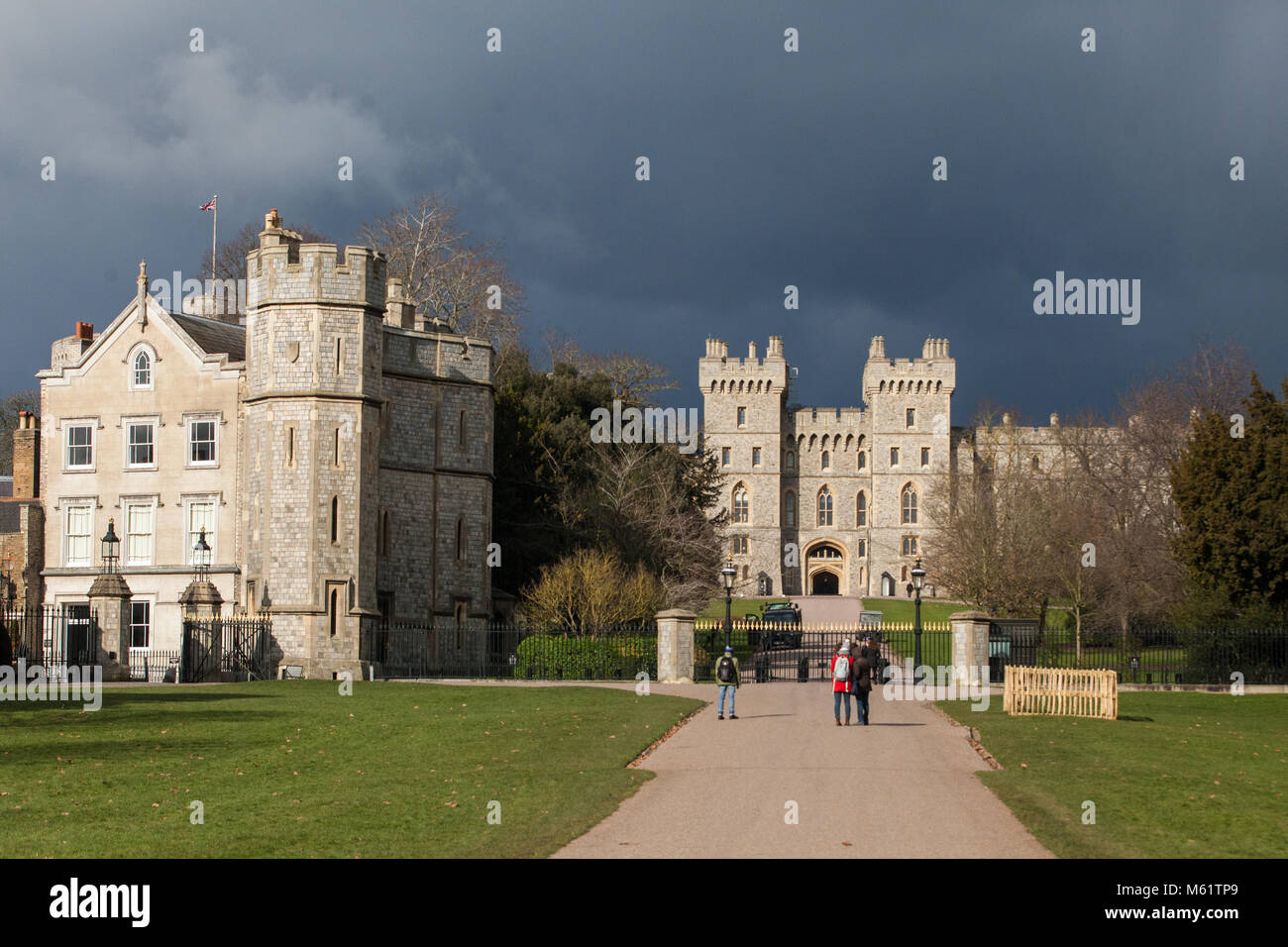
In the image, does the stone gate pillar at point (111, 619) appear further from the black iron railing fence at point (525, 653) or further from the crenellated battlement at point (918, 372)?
the crenellated battlement at point (918, 372)

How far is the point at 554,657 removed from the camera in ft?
119

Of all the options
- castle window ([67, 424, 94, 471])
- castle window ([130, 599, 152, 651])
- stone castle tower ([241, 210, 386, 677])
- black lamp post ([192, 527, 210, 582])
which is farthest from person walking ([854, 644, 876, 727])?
castle window ([67, 424, 94, 471])

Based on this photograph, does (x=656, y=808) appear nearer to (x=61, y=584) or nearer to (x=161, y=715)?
(x=161, y=715)

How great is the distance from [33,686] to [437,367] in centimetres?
1698

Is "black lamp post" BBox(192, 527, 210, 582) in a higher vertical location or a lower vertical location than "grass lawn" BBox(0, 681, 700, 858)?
higher

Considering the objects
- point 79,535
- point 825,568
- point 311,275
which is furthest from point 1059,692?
point 825,568

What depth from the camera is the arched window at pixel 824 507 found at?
103 metres

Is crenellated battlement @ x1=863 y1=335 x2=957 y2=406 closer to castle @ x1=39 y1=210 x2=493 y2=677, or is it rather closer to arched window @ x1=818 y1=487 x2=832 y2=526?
arched window @ x1=818 y1=487 x2=832 y2=526

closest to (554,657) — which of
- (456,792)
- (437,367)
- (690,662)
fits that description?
(690,662)

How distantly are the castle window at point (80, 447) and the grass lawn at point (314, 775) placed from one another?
59.5ft

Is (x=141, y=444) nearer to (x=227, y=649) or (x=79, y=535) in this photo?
(x=79, y=535)

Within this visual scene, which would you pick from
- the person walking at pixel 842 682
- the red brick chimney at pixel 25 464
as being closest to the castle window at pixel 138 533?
the red brick chimney at pixel 25 464

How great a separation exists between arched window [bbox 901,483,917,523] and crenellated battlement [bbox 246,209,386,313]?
6773 cm

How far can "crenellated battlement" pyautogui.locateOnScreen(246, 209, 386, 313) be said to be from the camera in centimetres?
3762
